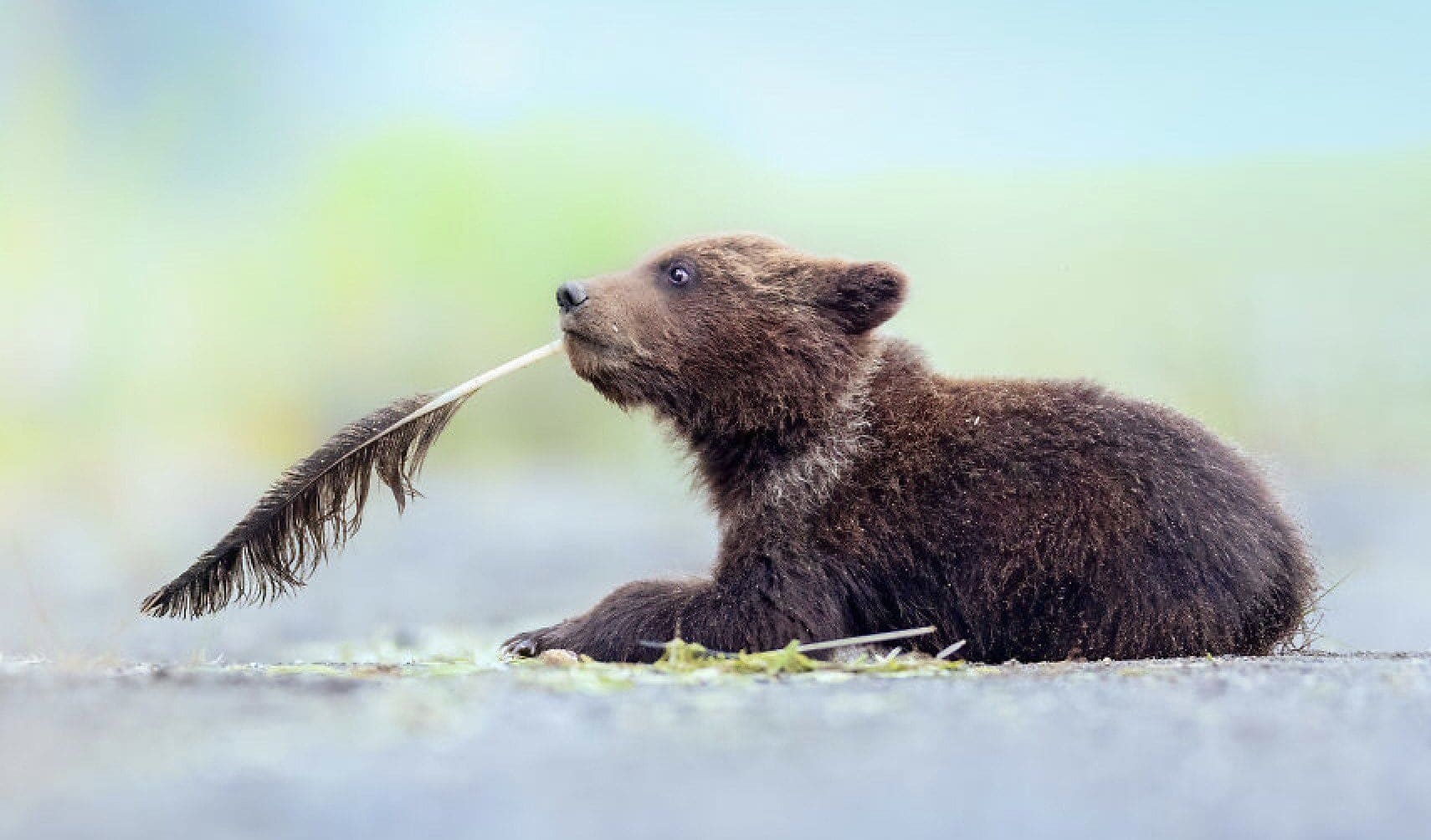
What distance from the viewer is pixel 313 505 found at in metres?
6.70

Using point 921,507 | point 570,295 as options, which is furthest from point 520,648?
point 921,507

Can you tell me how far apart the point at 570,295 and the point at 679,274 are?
1.85 ft

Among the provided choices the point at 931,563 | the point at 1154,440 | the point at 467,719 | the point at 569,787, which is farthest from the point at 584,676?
the point at 1154,440

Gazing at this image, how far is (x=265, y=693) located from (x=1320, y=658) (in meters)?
3.99

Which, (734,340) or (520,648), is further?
(734,340)

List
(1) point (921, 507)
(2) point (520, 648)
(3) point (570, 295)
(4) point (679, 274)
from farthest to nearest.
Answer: (4) point (679, 274) < (3) point (570, 295) < (2) point (520, 648) < (1) point (921, 507)

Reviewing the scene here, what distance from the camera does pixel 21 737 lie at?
3.11 meters

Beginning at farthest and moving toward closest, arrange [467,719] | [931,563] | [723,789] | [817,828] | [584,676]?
[931,563] < [584,676] < [467,719] < [723,789] < [817,828]

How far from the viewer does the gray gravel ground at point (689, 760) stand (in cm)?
276

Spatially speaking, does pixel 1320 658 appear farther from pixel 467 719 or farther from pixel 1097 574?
pixel 467 719

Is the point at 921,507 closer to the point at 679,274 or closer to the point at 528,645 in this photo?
the point at 679,274

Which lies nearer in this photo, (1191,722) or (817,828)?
(817,828)

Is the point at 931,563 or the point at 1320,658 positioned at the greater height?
the point at 931,563

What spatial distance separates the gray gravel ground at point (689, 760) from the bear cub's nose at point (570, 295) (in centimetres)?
289
